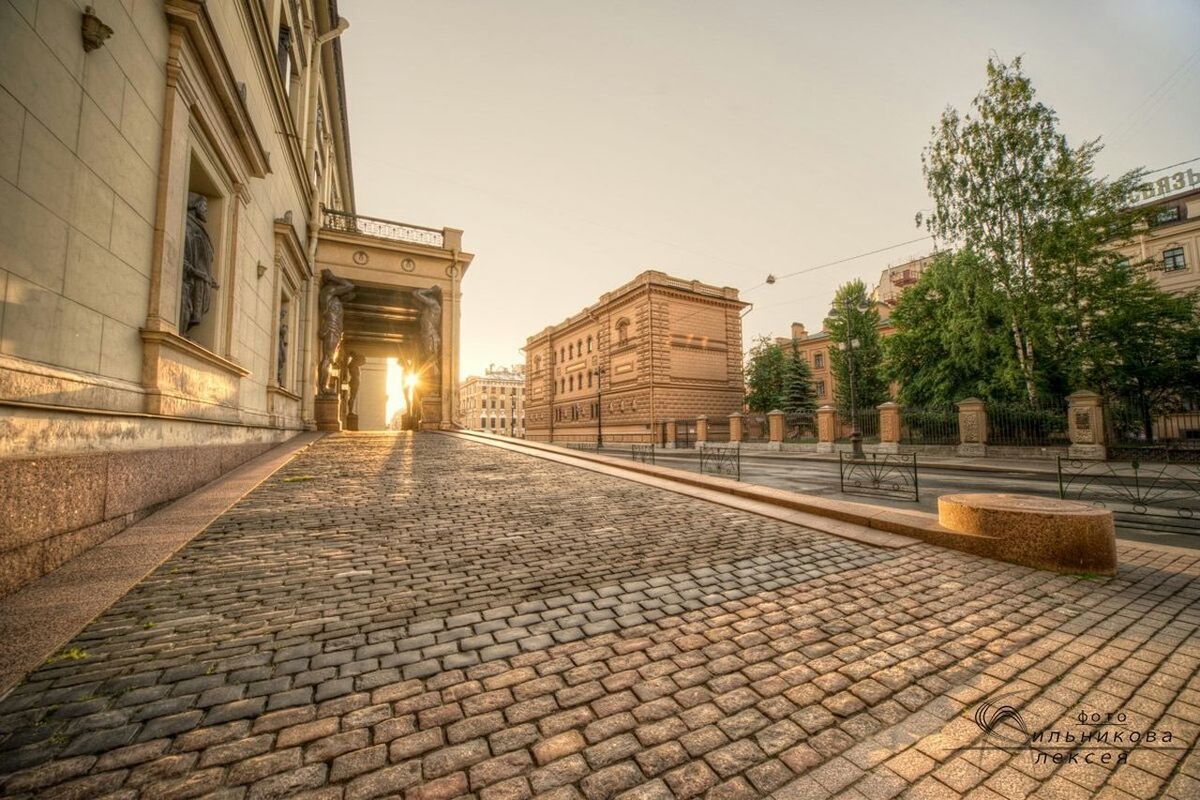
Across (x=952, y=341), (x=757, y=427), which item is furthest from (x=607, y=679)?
(x=757, y=427)

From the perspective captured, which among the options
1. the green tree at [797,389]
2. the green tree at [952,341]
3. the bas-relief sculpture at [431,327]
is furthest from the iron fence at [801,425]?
the bas-relief sculpture at [431,327]

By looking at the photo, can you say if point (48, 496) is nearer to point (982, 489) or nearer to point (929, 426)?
point (982, 489)

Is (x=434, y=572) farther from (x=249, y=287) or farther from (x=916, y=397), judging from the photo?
(x=916, y=397)

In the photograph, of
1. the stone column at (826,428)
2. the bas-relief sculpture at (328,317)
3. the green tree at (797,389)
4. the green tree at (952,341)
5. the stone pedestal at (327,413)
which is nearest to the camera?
the bas-relief sculpture at (328,317)

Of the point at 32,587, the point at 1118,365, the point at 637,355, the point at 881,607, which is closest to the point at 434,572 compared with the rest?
the point at 32,587

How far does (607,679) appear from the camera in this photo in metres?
2.45

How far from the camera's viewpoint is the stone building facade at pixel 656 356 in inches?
1344

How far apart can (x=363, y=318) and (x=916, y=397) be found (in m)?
27.3

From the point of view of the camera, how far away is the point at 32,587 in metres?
3.00

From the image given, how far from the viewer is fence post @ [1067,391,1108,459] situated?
15961mm

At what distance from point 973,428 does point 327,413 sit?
25.1m

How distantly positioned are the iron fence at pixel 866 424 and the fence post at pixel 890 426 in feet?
2.96

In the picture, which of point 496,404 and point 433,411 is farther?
point 496,404

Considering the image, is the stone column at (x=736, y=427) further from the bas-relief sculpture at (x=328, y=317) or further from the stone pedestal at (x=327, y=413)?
the bas-relief sculpture at (x=328, y=317)
